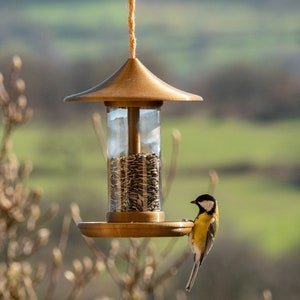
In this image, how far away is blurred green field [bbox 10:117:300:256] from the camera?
1167cm

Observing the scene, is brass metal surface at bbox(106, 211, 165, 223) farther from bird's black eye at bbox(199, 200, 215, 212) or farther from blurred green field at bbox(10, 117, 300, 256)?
blurred green field at bbox(10, 117, 300, 256)

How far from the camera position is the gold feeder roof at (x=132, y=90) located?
12.8ft

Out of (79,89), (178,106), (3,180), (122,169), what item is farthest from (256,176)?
(122,169)

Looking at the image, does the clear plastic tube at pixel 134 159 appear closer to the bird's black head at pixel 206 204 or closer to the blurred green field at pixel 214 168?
the bird's black head at pixel 206 204

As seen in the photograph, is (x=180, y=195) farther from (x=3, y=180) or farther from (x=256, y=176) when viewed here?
(x=3, y=180)

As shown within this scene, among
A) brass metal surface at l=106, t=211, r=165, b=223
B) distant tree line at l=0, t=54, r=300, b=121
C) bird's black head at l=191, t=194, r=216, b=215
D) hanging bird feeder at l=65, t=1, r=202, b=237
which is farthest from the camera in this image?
distant tree line at l=0, t=54, r=300, b=121

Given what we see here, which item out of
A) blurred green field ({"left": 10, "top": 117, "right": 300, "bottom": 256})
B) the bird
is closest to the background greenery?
blurred green field ({"left": 10, "top": 117, "right": 300, "bottom": 256})

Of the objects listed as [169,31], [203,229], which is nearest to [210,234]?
[203,229]

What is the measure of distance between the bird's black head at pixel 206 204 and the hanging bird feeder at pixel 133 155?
0.76ft

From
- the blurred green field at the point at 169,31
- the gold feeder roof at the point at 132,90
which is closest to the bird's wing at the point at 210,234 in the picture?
the gold feeder roof at the point at 132,90

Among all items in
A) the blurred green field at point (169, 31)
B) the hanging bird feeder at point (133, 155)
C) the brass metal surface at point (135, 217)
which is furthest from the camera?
the blurred green field at point (169, 31)

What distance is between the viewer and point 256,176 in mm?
12367

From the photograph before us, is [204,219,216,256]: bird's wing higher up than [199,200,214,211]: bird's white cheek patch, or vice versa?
[199,200,214,211]: bird's white cheek patch

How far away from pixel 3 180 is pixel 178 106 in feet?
22.9
